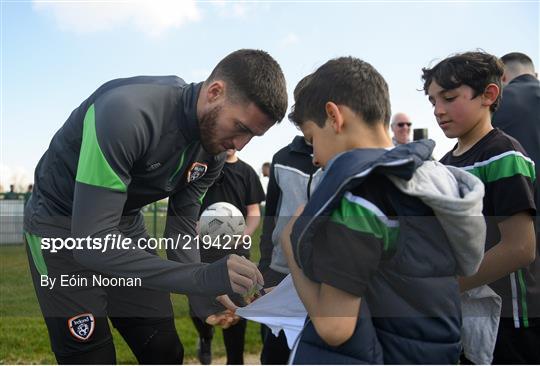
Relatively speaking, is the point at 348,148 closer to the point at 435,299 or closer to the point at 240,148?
the point at 435,299

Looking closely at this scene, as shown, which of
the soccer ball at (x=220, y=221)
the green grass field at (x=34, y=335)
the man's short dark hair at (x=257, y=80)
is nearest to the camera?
the man's short dark hair at (x=257, y=80)

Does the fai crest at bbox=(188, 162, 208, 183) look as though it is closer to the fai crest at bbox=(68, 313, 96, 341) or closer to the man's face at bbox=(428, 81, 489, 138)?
the fai crest at bbox=(68, 313, 96, 341)

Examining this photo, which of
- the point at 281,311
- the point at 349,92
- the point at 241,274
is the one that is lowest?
the point at 281,311

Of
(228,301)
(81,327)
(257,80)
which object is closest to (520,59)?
(257,80)

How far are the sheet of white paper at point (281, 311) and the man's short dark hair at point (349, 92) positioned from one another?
0.73m

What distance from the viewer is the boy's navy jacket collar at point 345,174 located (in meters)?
1.42

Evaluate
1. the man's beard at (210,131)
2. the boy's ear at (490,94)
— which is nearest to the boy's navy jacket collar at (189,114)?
the man's beard at (210,131)

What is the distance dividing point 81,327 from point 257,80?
148 cm

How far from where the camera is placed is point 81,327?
2.54 metres

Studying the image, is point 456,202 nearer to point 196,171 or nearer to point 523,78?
point 196,171

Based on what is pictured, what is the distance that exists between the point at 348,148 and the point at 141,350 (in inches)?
71.8

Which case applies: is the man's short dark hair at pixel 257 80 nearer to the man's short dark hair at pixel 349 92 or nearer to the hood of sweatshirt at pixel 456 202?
the man's short dark hair at pixel 349 92

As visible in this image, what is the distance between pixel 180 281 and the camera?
2.18 meters

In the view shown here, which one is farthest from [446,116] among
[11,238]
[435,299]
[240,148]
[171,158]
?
[11,238]
